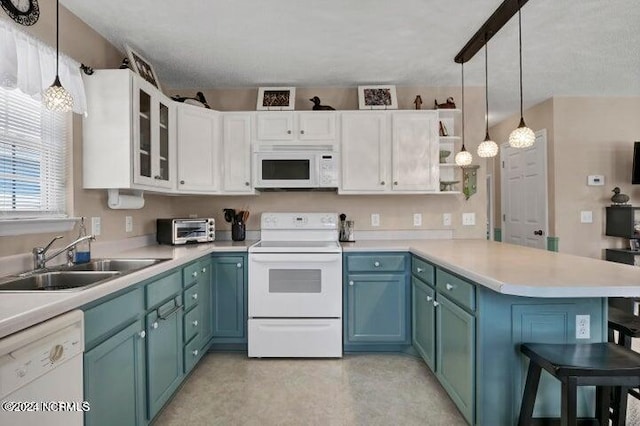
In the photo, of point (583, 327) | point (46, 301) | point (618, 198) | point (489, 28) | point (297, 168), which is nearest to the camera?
point (46, 301)

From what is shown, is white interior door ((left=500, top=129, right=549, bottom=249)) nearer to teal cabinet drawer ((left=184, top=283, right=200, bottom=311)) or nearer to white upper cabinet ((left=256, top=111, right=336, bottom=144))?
white upper cabinet ((left=256, top=111, right=336, bottom=144))

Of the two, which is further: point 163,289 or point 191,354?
point 191,354

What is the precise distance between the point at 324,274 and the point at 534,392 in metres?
1.51

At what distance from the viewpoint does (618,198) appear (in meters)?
3.50

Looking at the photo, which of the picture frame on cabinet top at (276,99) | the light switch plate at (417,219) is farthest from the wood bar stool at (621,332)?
the picture frame on cabinet top at (276,99)

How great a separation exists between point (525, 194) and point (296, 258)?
125 inches

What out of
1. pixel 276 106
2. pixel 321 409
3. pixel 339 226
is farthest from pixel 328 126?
pixel 321 409

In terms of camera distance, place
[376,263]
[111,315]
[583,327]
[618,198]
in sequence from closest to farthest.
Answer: [111,315]
[583,327]
[376,263]
[618,198]

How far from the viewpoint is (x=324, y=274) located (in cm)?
264

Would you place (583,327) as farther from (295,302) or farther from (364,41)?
(364,41)

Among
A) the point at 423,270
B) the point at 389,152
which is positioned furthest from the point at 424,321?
the point at 389,152

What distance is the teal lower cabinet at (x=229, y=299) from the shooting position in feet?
8.98

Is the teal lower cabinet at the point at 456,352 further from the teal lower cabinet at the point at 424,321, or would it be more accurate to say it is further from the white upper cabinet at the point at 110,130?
the white upper cabinet at the point at 110,130

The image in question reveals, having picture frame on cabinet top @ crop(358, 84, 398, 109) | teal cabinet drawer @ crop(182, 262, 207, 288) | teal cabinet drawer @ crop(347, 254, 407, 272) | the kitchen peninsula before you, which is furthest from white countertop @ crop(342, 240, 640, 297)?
teal cabinet drawer @ crop(182, 262, 207, 288)
